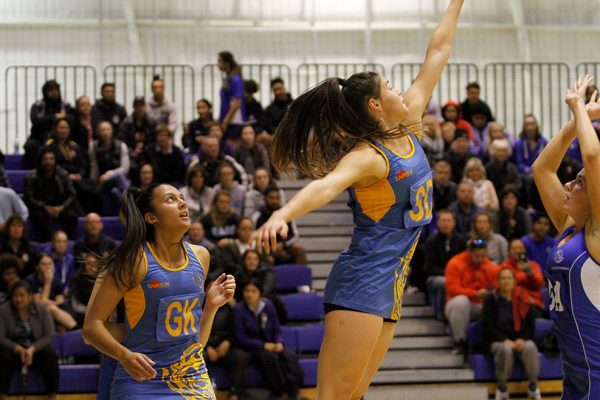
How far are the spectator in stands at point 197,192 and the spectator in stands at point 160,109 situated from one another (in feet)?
6.21

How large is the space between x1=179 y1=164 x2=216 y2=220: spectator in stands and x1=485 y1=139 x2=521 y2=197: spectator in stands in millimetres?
3510

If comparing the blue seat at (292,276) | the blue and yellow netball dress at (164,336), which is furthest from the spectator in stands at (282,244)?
the blue and yellow netball dress at (164,336)

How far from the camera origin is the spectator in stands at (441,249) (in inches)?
473

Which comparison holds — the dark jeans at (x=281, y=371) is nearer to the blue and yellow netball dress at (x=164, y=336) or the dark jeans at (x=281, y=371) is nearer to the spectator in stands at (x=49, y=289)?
the spectator in stands at (x=49, y=289)

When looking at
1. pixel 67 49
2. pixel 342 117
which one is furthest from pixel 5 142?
pixel 342 117

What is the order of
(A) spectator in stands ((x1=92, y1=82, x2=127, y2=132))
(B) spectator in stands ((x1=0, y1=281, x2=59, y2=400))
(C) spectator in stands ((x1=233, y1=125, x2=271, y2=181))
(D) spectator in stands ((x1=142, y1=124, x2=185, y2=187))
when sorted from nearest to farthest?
(B) spectator in stands ((x1=0, y1=281, x2=59, y2=400)) → (D) spectator in stands ((x1=142, y1=124, x2=185, y2=187)) → (C) spectator in stands ((x1=233, y1=125, x2=271, y2=181)) → (A) spectator in stands ((x1=92, y1=82, x2=127, y2=132))

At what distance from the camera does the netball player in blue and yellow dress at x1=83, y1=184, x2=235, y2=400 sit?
521 cm

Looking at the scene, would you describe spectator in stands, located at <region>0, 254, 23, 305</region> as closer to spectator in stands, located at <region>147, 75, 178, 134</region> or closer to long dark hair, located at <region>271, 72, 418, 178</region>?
spectator in stands, located at <region>147, 75, 178, 134</region>

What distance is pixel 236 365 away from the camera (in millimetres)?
10711

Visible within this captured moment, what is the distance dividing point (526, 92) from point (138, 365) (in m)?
12.9

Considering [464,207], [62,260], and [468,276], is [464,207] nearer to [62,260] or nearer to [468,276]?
[468,276]

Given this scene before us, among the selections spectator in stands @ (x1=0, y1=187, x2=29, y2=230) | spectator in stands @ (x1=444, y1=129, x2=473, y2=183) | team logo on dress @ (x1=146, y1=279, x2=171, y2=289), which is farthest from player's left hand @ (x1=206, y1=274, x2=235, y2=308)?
spectator in stands @ (x1=444, y1=129, x2=473, y2=183)

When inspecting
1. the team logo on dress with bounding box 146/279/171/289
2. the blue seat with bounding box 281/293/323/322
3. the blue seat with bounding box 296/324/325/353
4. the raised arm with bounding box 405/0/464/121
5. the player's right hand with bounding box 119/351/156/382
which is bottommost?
the blue seat with bounding box 296/324/325/353

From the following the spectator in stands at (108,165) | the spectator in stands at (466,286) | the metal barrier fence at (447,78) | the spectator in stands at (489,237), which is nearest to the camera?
the spectator in stands at (466,286)
